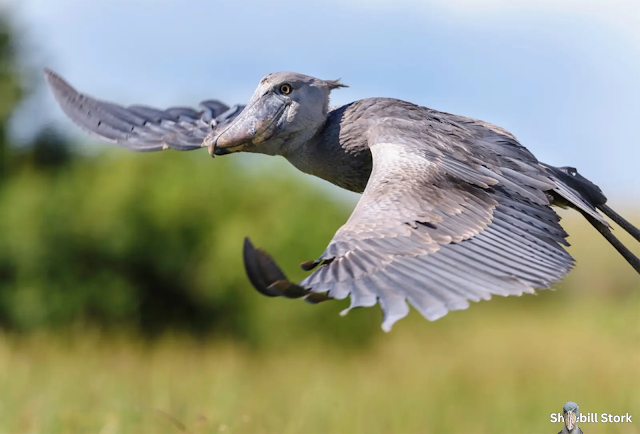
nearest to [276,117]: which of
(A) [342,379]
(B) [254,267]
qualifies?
(B) [254,267]

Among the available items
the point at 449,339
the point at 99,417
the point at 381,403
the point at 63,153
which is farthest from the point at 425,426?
the point at 63,153

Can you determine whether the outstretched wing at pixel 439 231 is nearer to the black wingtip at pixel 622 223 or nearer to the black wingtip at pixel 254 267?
the black wingtip at pixel 254 267

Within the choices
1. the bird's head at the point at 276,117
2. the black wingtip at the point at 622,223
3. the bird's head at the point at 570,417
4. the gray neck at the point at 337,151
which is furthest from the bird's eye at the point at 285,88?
the bird's head at the point at 570,417

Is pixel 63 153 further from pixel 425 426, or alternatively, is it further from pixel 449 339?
pixel 425 426

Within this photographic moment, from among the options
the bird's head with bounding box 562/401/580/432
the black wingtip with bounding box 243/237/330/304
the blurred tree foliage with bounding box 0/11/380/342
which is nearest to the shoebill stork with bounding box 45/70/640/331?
the black wingtip with bounding box 243/237/330/304

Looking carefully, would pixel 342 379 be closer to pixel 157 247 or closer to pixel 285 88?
pixel 157 247

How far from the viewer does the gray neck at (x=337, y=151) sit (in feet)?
12.7

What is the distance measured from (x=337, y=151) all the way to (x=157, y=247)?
20.3 feet

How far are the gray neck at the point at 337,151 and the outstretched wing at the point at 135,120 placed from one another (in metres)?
0.79

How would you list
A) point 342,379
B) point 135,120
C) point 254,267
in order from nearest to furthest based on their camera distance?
point 254,267 < point 135,120 < point 342,379

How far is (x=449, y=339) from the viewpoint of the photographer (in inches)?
387

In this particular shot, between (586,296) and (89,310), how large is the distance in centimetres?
807

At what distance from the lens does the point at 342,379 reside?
8.23 metres

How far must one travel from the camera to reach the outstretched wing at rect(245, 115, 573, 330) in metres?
2.66
